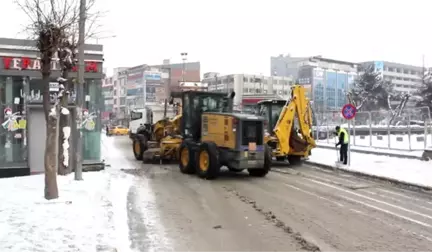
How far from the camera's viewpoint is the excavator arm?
19594 millimetres

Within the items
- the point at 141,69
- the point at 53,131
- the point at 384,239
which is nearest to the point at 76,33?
the point at 53,131

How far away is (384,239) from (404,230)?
95cm

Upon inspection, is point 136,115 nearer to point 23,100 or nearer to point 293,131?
point 293,131

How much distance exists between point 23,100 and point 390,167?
44.8 ft

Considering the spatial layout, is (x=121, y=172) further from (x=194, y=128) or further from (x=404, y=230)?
(x=404, y=230)

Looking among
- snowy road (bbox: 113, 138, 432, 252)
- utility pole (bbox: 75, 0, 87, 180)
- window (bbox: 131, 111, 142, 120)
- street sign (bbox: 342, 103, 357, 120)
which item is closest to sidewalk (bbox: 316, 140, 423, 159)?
street sign (bbox: 342, 103, 357, 120)

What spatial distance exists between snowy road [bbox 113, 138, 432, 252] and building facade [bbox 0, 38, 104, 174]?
427cm

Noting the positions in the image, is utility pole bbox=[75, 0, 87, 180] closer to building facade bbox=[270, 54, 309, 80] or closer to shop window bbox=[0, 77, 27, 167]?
shop window bbox=[0, 77, 27, 167]

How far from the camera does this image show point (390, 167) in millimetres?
18672

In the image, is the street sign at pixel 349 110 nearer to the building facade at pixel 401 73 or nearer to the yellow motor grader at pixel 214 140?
the yellow motor grader at pixel 214 140

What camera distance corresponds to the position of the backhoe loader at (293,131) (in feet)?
64.4

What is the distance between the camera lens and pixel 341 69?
495 feet

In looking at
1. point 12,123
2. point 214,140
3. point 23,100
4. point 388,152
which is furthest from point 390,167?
point 12,123

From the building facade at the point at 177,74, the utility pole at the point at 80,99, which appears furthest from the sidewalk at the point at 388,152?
the building facade at the point at 177,74
